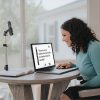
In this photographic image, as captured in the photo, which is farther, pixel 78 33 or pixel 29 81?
pixel 78 33

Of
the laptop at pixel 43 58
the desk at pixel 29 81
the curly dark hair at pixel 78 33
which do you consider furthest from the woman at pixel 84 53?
the laptop at pixel 43 58

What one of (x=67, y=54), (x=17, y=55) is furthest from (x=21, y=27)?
(x=67, y=54)

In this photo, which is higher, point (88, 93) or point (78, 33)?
point (78, 33)

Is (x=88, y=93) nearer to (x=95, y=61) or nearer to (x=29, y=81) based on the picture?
(x=95, y=61)

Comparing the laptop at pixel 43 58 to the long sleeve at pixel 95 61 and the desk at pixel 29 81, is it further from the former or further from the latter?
the long sleeve at pixel 95 61

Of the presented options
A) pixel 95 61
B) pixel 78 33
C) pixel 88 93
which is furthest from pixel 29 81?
pixel 78 33

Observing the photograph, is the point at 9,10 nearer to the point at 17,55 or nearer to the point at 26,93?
the point at 17,55

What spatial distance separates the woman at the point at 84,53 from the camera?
1327 mm

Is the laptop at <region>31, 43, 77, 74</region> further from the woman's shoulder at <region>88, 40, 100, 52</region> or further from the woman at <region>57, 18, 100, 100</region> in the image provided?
the woman's shoulder at <region>88, 40, 100, 52</region>

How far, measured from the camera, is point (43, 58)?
1.75m

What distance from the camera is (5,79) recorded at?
50.1 inches

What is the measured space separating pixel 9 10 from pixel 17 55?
0.81 metres

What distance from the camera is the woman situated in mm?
1327

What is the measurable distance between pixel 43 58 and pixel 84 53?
51 centimetres
